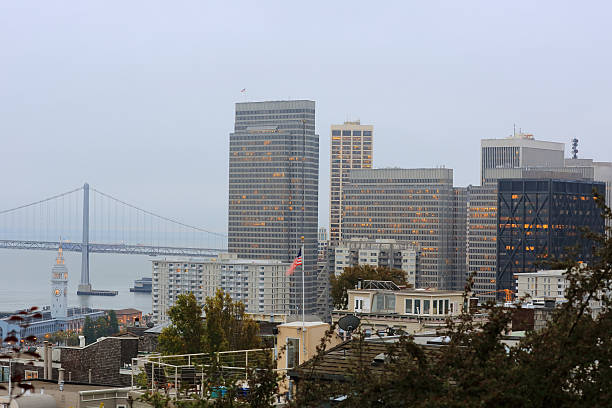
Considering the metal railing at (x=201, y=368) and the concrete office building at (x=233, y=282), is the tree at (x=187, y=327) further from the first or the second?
the concrete office building at (x=233, y=282)

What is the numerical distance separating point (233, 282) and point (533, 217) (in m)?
52.6

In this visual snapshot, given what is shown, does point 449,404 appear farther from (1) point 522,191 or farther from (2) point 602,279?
(1) point 522,191

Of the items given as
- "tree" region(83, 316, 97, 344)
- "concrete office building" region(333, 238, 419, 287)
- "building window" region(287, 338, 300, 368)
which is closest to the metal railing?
"building window" region(287, 338, 300, 368)

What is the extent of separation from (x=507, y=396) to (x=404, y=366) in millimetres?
1280

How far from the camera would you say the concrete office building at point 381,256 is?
7146 inches

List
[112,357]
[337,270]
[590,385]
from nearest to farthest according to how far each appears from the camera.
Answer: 1. [590,385]
2. [112,357]
3. [337,270]

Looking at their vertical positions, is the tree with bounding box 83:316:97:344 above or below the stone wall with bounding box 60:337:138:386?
below

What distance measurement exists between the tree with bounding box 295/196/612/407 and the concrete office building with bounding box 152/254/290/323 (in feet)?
585

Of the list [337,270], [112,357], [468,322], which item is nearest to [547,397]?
[468,322]

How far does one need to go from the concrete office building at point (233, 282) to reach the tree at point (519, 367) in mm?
178284

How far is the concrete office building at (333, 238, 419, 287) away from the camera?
181500 millimetres

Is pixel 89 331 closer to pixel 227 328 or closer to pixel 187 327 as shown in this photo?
pixel 227 328

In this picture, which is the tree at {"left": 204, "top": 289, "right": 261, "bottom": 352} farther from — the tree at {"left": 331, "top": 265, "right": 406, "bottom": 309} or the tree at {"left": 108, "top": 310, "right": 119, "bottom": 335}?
the tree at {"left": 108, "top": 310, "right": 119, "bottom": 335}

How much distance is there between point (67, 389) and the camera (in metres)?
19.8
